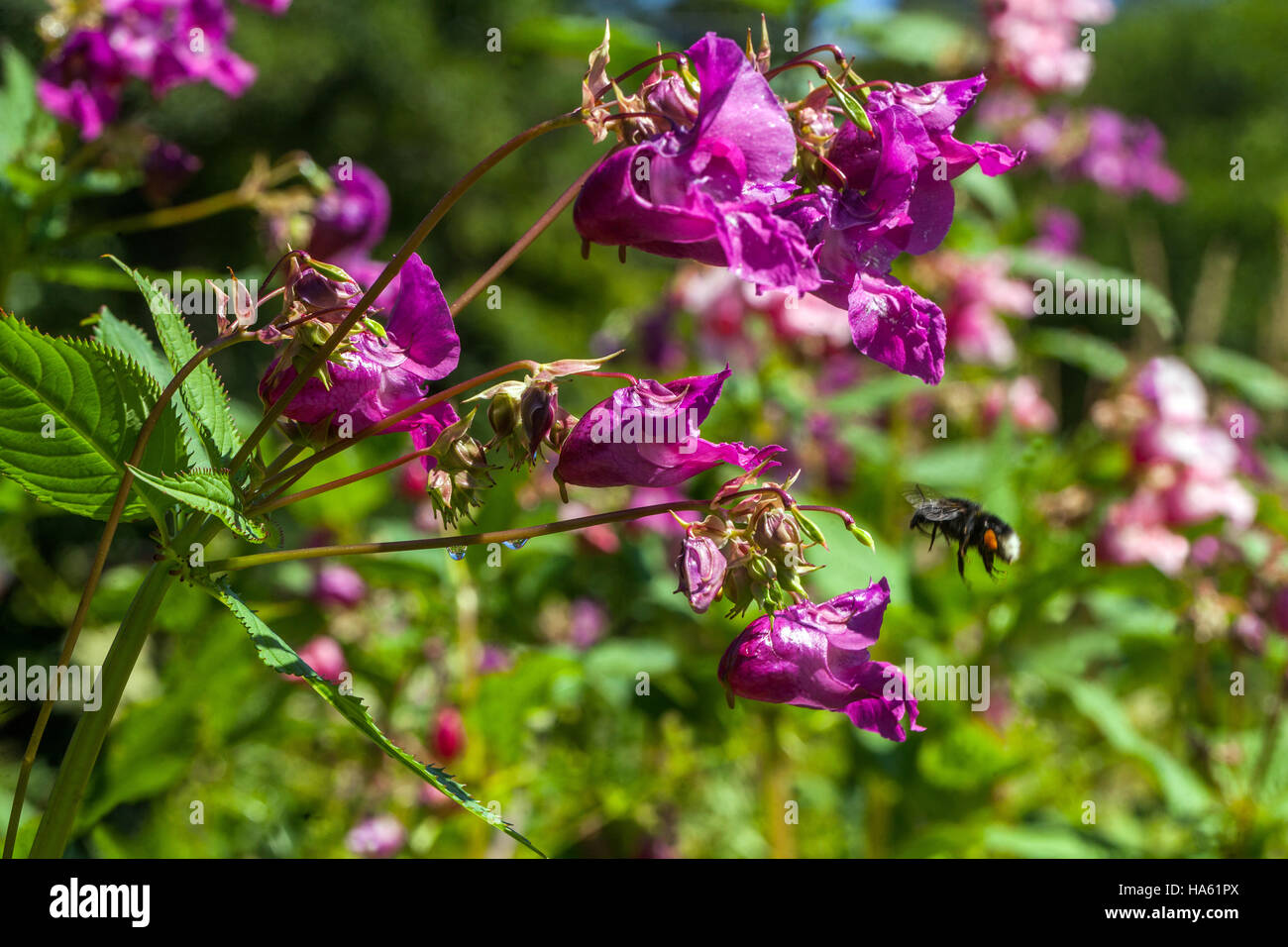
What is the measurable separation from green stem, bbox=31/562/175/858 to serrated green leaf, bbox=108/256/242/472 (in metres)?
0.10

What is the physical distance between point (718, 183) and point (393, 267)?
0.21 m

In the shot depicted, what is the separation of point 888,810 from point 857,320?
5.08 feet

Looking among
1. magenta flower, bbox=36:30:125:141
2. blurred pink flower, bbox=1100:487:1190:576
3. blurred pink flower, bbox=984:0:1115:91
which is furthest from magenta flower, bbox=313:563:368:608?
blurred pink flower, bbox=984:0:1115:91

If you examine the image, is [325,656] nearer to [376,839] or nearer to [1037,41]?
[376,839]

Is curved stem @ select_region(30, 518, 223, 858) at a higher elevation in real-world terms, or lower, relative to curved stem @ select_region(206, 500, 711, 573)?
lower

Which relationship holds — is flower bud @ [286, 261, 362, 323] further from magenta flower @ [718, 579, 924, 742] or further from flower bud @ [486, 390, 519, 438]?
magenta flower @ [718, 579, 924, 742]

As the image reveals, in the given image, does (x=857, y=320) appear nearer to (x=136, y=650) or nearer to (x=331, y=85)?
(x=136, y=650)

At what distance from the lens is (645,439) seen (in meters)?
0.73

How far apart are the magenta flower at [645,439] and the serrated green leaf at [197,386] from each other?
0.83 ft

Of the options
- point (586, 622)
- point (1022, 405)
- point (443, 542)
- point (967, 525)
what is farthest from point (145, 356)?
point (1022, 405)

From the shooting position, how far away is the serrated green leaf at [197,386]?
0.78m

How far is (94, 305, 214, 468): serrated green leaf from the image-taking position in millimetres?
812
